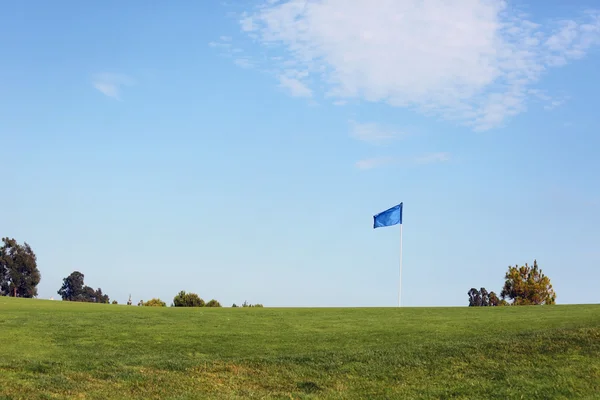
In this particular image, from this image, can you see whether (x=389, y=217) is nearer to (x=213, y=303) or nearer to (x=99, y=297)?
(x=213, y=303)

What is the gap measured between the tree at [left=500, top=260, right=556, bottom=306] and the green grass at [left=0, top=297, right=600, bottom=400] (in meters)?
55.0

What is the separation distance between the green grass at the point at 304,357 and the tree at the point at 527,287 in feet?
180

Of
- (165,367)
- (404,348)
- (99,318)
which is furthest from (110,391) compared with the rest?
(99,318)

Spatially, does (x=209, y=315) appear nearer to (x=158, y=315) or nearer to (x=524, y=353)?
(x=158, y=315)

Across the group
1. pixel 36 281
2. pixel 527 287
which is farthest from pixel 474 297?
pixel 36 281

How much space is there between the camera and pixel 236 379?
16328 mm

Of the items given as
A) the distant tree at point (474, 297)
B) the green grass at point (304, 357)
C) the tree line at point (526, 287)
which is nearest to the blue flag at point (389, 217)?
the green grass at point (304, 357)

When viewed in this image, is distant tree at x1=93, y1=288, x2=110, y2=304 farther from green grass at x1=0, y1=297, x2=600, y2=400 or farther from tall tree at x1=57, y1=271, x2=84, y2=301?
green grass at x1=0, y1=297, x2=600, y2=400

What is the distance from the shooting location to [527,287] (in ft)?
259

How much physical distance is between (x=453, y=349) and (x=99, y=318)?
49.9ft

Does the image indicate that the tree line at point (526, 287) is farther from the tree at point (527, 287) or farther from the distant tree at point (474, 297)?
the distant tree at point (474, 297)

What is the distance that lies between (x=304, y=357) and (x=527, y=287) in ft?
219

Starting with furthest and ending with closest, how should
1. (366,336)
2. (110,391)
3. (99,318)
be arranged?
(99,318) < (366,336) < (110,391)

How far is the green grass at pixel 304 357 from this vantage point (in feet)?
49.5
